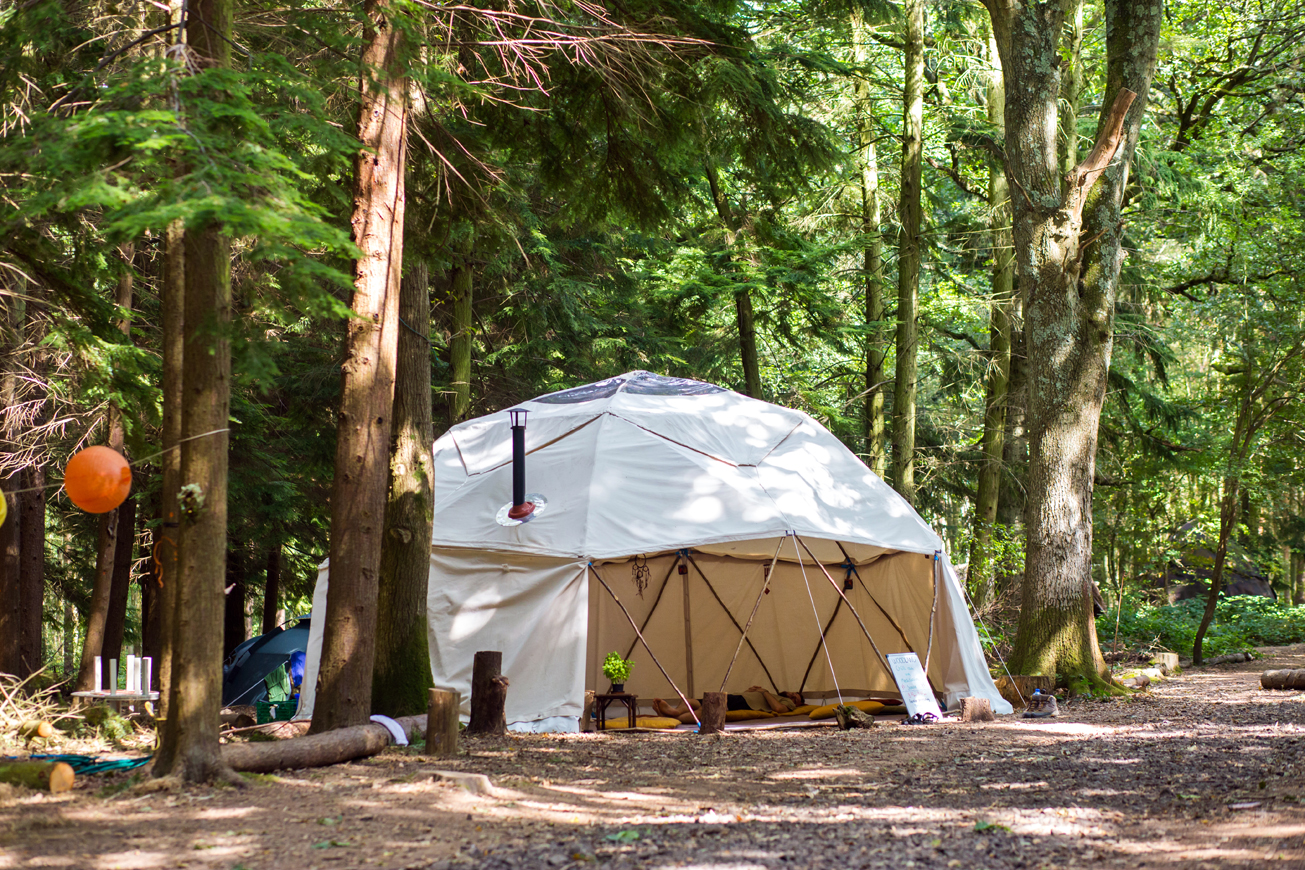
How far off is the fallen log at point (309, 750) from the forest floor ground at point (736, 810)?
0.37 feet

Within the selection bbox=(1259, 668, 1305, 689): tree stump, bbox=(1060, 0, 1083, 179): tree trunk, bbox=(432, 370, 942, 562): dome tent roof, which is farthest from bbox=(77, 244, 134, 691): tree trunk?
bbox=(1259, 668, 1305, 689): tree stump

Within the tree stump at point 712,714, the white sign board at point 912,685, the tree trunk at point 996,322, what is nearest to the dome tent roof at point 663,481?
the white sign board at point 912,685

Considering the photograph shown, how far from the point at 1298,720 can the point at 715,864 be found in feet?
18.8

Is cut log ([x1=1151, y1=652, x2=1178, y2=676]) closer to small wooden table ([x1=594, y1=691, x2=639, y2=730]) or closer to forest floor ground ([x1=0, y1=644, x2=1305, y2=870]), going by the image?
forest floor ground ([x1=0, y1=644, x2=1305, y2=870])

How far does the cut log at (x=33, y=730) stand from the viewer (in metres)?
6.37

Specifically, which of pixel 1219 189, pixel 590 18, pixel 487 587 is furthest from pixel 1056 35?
pixel 487 587

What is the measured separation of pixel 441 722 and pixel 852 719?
12.7 feet

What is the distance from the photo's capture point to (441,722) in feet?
19.8

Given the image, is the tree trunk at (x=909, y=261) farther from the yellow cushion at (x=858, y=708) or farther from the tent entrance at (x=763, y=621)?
the yellow cushion at (x=858, y=708)

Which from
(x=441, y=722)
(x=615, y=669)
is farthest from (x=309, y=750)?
(x=615, y=669)

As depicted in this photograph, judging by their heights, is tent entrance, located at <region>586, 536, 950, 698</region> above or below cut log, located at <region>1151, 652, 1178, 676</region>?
above

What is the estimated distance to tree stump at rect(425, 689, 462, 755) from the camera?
19.7ft

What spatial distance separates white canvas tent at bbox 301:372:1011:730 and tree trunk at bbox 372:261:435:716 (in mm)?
1327

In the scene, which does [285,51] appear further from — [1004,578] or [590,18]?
[1004,578]
